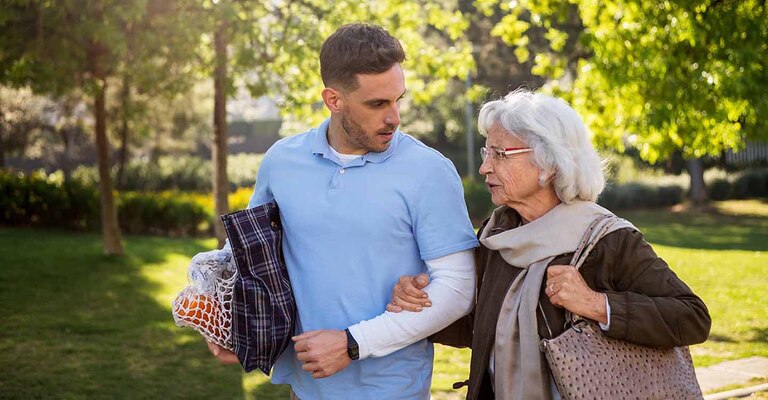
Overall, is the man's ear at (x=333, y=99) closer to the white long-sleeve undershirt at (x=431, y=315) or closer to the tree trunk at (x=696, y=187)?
the white long-sleeve undershirt at (x=431, y=315)

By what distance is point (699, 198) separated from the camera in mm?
28328

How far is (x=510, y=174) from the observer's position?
119 inches

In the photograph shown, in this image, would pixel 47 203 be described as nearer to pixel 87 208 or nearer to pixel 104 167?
pixel 87 208

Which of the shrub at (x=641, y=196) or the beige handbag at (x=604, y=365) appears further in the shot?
the shrub at (x=641, y=196)

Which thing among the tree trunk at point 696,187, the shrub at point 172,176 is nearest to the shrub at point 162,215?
the shrub at point 172,176

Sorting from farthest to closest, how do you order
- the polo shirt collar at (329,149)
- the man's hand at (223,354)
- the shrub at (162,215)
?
1. the shrub at (162,215)
2. the man's hand at (223,354)
3. the polo shirt collar at (329,149)

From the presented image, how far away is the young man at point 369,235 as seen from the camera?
2.98 m

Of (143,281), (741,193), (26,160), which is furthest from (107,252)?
(26,160)

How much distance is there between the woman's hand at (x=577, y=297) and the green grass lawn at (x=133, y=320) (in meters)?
4.62

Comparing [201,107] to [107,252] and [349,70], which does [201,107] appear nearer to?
[107,252]

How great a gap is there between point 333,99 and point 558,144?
76 centimetres

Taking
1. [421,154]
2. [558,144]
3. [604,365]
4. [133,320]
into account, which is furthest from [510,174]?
[133,320]

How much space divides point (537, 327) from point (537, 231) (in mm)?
311

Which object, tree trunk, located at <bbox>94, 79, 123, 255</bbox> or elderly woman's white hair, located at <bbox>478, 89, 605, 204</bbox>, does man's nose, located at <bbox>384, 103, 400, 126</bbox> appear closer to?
elderly woman's white hair, located at <bbox>478, 89, 605, 204</bbox>
